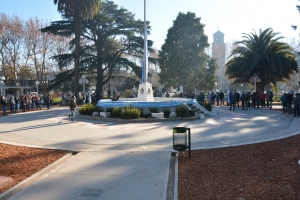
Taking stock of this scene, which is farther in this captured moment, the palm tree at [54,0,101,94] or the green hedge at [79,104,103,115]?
the palm tree at [54,0,101,94]

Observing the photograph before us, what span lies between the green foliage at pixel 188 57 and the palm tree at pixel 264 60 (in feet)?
27.6

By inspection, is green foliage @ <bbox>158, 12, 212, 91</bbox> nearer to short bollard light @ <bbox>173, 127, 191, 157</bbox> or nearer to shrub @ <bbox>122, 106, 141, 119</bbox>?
shrub @ <bbox>122, 106, 141, 119</bbox>

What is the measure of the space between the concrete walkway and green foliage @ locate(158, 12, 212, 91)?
2758 centimetres

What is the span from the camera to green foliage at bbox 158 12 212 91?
4225cm

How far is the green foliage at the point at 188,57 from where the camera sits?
4225cm

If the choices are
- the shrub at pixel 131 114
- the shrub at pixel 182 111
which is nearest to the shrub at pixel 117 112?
the shrub at pixel 131 114

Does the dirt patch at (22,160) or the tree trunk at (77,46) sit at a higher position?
the tree trunk at (77,46)

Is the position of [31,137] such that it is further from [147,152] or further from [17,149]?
[147,152]

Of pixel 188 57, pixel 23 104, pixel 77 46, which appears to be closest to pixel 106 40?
pixel 77 46

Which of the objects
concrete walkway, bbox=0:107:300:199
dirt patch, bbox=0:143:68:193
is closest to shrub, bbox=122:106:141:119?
concrete walkway, bbox=0:107:300:199

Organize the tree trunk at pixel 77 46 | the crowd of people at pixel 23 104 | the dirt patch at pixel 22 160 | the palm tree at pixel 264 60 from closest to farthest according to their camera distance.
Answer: the dirt patch at pixel 22 160
the crowd of people at pixel 23 104
the palm tree at pixel 264 60
the tree trunk at pixel 77 46

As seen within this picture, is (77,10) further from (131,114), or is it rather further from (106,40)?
(131,114)

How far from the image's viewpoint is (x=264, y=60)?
103 feet

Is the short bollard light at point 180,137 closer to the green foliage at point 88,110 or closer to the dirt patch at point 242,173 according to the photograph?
the dirt patch at point 242,173
